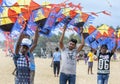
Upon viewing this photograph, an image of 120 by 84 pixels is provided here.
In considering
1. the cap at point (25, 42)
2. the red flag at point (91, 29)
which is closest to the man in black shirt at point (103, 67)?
the red flag at point (91, 29)

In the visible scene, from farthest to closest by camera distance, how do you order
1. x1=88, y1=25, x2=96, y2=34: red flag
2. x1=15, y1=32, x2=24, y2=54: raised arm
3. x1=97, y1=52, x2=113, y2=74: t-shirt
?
x1=88, y1=25, x2=96, y2=34: red flag → x1=97, y1=52, x2=113, y2=74: t-shirt → x1=15, y1=32, x2=24, y2=54: raised arm

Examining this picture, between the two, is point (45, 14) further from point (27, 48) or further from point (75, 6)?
point (27, 48)

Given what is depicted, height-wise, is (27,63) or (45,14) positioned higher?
(45,14)

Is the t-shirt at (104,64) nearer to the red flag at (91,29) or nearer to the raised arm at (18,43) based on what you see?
the red flag at (91,29)

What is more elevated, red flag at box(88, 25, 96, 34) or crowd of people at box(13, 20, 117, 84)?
red flag at box(88, 25, 96, 34)

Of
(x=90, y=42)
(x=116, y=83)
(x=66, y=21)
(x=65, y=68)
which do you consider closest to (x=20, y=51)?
(x=65, y=68)

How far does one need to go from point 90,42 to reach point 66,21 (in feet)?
15.1

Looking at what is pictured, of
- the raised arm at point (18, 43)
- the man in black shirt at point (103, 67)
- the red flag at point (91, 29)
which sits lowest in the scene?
the man in black shirt at point (103, 67)

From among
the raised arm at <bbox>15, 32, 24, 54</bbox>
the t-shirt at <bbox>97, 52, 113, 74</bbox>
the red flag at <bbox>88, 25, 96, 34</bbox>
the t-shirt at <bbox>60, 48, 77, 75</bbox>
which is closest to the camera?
the raised arm at <bbox>15, 32, 24, 54</bbox>

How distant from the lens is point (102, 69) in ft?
38.4

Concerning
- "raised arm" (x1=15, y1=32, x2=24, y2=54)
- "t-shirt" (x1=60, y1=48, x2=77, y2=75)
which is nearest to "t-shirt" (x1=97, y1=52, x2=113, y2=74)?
"t-shirt" (x1=60, y1=48, x2=77, y2=75)

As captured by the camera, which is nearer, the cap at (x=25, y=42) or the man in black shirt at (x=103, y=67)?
the cap at (x=25, y=42)

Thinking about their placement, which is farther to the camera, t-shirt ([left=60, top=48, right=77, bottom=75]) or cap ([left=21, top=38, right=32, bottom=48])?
t-shirt ([left=60, top=48, right=77, bottom=75])

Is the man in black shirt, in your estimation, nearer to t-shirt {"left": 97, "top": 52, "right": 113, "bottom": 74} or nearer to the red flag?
t-shirt {"left": 97, "top": 52, "right": 113, "bottom": 74}
